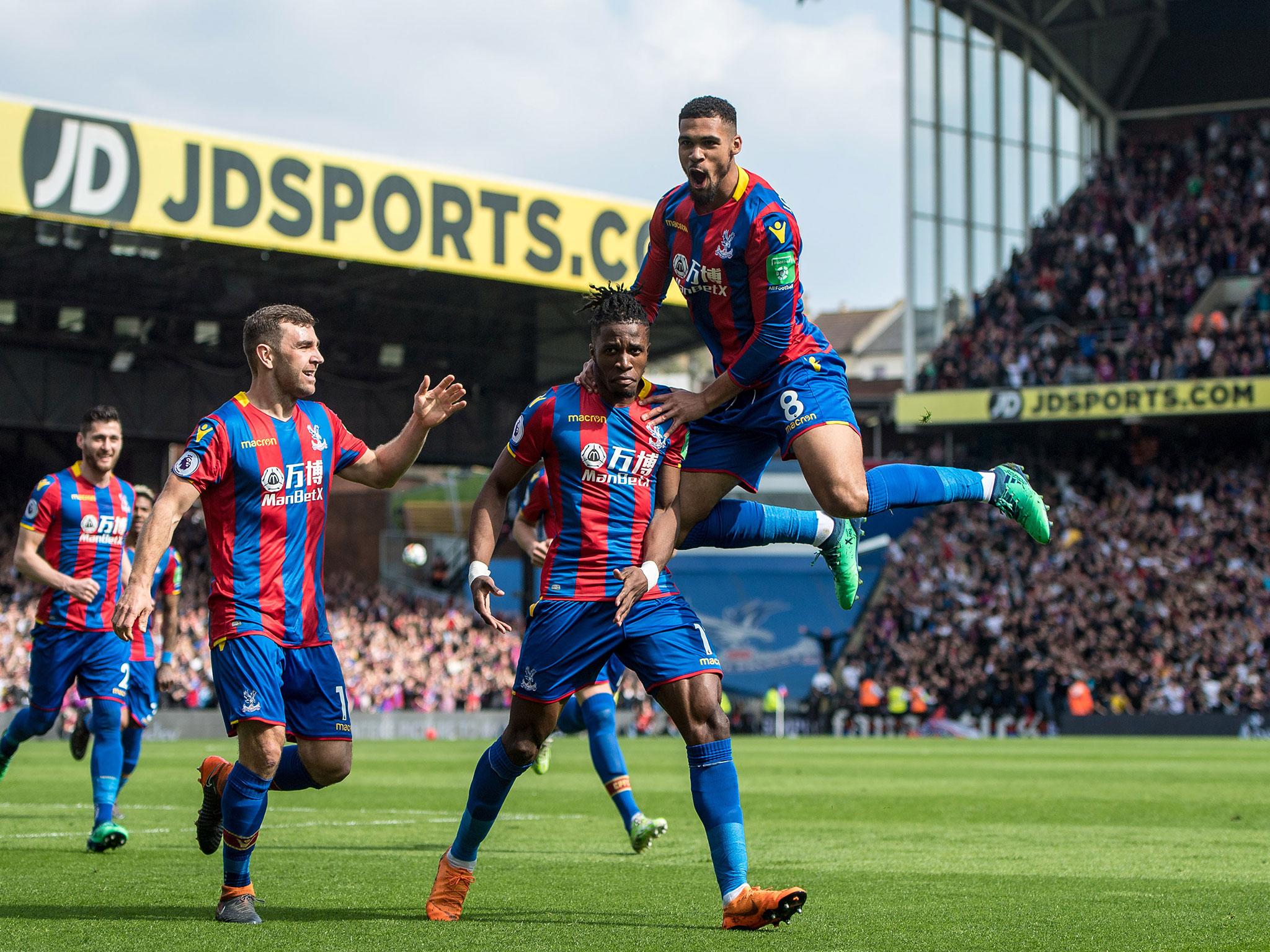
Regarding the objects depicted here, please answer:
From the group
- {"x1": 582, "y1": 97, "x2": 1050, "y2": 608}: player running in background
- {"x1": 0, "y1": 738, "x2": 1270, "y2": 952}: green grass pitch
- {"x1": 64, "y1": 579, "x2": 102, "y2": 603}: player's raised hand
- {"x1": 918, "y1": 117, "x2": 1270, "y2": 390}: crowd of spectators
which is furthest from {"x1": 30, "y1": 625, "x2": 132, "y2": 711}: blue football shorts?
{"x1": 918, "y1": 117, "x2": 1270, "y2": 390}: crowd of spectators

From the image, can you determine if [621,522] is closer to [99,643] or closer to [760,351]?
[760,351]

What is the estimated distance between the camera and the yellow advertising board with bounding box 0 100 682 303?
1045 inches

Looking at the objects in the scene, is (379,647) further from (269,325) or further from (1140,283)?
(269,325)

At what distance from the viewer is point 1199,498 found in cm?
3803

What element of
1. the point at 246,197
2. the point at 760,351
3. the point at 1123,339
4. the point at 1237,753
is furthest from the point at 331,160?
the point at 760,351

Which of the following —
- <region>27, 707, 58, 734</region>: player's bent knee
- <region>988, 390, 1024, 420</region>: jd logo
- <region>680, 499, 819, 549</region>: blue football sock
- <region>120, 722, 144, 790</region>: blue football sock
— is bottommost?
<region>120, 722, 144, 790</region>: blue football sock

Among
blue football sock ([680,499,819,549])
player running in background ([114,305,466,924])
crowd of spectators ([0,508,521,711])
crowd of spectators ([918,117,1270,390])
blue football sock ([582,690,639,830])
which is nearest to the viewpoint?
player running in background ([114,305,466,924])

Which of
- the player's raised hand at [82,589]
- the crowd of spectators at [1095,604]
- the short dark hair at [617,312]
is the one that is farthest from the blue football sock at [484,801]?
the crowd of spectators at [1095,604]

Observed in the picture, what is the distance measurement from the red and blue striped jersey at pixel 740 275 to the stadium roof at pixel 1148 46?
126 feet

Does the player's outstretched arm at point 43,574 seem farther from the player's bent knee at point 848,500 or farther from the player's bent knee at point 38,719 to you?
the player's bent knee at point 848,500

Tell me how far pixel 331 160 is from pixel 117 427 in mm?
19431

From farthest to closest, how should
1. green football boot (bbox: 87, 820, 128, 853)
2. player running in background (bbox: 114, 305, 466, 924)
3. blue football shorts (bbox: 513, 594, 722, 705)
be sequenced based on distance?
green football boot (bbox: 87, 820, 128, 853) → player running in background (bbox: 114, 305, 466, 924) → blue football shorts (bbox: 513, 594, 722, 705)

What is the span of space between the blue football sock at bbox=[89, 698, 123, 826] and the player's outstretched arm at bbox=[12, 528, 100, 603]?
732 mm

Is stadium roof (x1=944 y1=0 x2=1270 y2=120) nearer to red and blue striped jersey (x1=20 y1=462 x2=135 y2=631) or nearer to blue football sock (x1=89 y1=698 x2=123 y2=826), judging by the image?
red and blue striped jersey (x1=20 y1=462 x2=135 y2=631)
